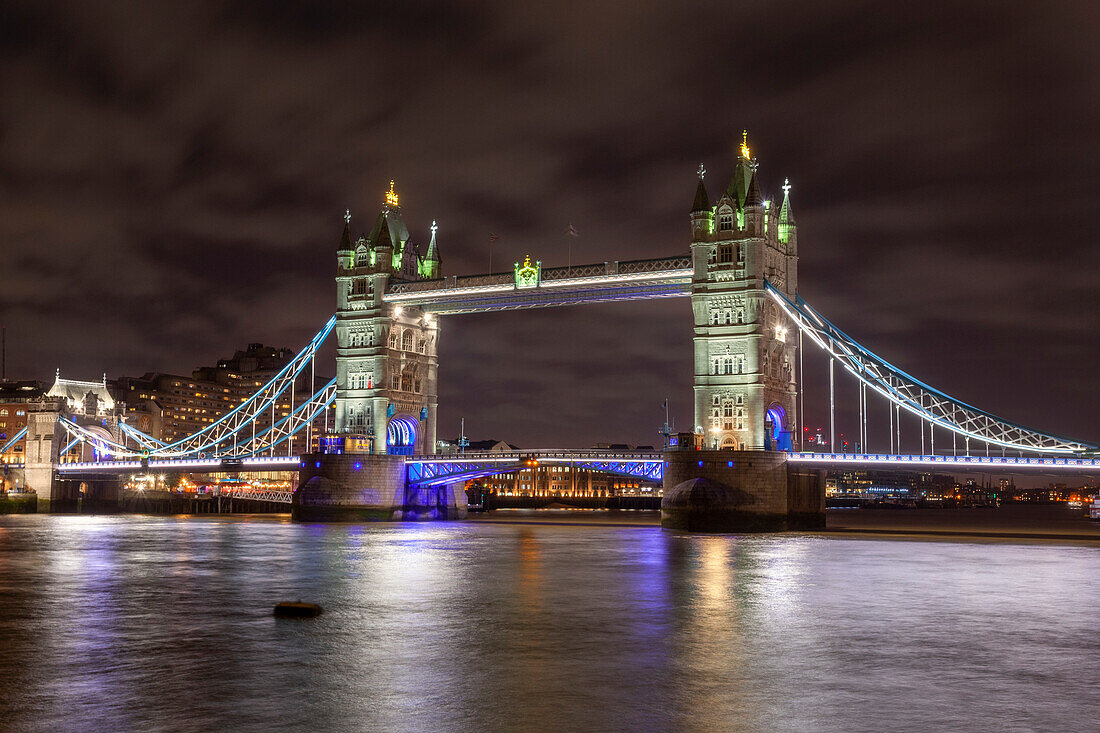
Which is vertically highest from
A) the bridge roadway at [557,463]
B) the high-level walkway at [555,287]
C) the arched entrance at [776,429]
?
the high-level walkway at [555,287]

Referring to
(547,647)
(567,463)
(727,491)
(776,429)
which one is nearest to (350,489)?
(567,463)

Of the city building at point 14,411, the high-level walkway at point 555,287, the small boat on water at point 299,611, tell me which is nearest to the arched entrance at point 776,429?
the high-level walkway at point 555,287

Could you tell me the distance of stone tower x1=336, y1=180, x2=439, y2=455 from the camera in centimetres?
8619

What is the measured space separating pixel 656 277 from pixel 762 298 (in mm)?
7374

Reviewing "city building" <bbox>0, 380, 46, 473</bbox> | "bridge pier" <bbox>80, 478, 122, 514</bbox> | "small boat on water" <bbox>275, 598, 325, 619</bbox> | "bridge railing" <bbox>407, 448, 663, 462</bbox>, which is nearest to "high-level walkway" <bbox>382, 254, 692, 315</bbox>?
"bridge railing" <bbox>407, 448, 663, 462</bbox>

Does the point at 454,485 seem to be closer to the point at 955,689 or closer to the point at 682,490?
the point at 682,490

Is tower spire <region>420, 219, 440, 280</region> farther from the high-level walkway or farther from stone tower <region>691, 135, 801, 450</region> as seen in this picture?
stone tower <region>691, 135, 801, 450</region>

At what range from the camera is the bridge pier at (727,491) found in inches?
2504

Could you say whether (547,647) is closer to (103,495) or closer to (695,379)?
(695,379)

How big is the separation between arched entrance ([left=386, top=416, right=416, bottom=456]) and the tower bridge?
181mm

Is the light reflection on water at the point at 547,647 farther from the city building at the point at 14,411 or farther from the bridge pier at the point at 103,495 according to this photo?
the city building at the point at 14,411

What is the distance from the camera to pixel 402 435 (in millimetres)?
89062

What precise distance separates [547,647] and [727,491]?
1837 inches

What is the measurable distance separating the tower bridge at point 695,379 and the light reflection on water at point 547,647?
2662cm
